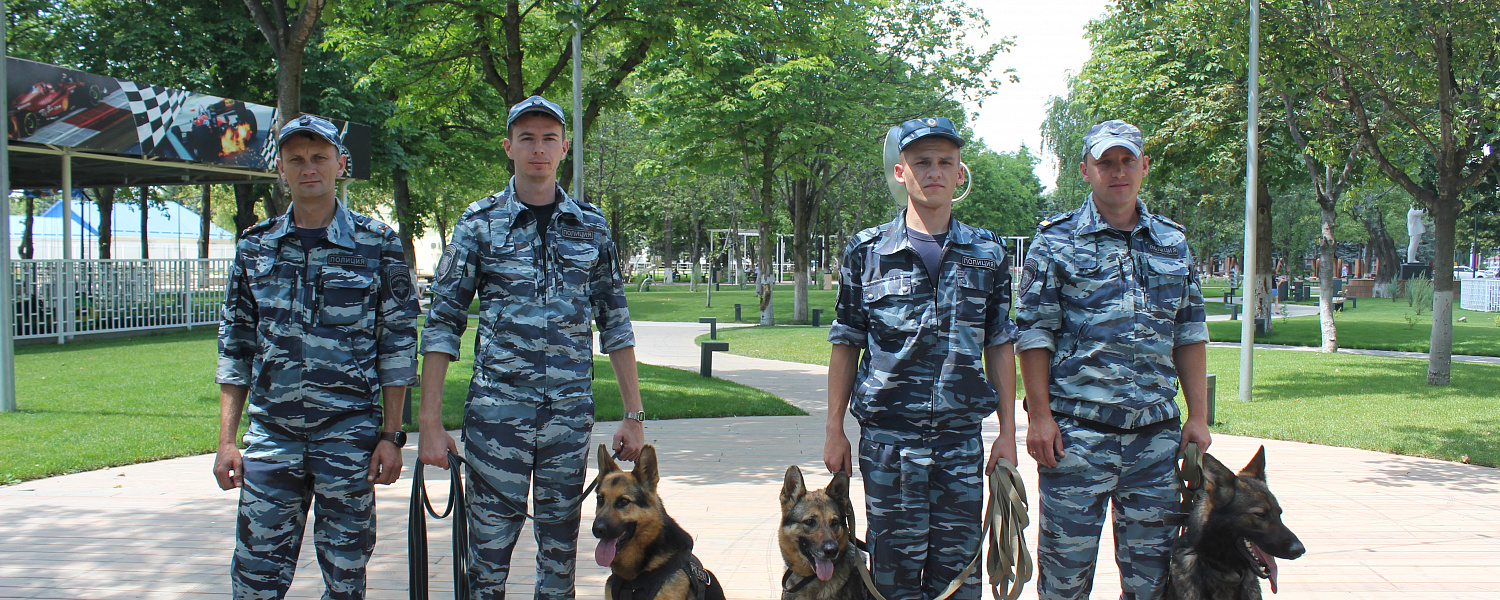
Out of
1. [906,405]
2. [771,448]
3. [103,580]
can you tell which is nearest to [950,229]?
[906,405]

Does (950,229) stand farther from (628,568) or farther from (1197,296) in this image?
(628,568)

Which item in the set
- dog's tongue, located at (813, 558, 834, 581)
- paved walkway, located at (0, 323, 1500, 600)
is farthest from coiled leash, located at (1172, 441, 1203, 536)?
paved walkway, located at (0, 323, 1500, 600)

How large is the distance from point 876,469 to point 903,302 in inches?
25.0

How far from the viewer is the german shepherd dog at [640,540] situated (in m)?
3.47

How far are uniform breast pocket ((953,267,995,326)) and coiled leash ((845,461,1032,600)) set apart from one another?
561mm

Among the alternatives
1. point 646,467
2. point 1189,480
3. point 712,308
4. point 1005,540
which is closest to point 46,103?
point 646,467

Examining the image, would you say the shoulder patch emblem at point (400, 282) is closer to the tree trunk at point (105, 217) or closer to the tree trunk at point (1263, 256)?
the tree trunk at point (1263, 256)

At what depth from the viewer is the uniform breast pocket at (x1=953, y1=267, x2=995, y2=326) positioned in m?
3.33

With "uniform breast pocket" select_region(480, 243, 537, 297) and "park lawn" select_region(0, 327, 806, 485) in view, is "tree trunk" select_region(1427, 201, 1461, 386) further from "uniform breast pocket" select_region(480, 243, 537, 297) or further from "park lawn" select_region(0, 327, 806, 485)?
"uniform breast pocket" select_region(480, 243, 537, 297)

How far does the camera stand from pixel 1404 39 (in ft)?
36.9

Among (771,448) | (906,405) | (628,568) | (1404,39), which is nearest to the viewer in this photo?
(906,405)

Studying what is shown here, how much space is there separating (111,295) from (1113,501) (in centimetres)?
2066

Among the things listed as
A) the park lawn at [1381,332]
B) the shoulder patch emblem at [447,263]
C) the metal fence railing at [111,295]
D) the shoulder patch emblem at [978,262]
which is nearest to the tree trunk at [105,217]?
the metal fence railing at [111,295]

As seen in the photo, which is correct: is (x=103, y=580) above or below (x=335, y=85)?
below
